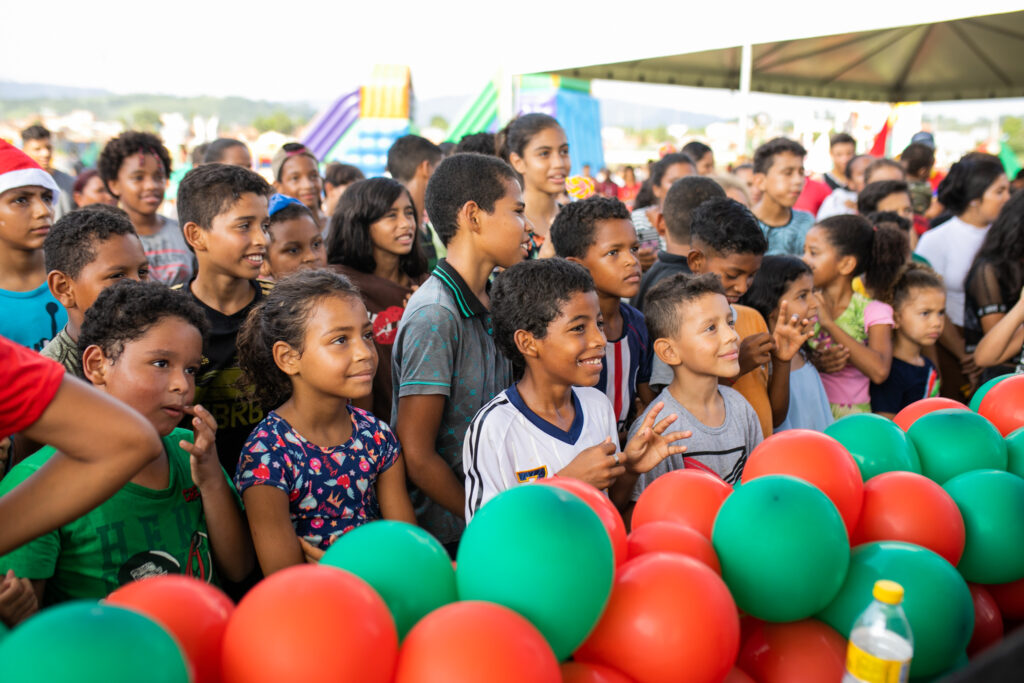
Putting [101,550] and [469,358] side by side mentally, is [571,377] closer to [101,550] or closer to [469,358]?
[469,358]

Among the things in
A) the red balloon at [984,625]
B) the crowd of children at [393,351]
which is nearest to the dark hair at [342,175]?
the crowd of children at [393,351]

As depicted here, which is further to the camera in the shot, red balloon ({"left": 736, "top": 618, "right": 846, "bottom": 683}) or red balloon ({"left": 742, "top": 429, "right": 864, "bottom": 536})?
red balloon ({"left": 742, "top": 429, "right": 864, "bottom": 536})

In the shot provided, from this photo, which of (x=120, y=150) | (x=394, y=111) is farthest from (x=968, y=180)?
(x=394, y=111)

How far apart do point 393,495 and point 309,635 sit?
44.2 inches

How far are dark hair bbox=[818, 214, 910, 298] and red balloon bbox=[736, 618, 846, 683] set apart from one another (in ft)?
8.25

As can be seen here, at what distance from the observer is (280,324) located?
2.17 meters

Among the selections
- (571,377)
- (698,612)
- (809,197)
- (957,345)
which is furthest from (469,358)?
(809,197)

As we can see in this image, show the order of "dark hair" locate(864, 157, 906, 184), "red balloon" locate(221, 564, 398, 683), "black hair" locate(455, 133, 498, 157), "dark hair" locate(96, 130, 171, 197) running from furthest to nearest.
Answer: "dark hair" locate(864, 157, 906, 184) → "black hair" locate(455, 133, 498, 157) → "dark hair" locate(96, 130, 171, 197) → "red balloon" locate(221, 564, 398, 683)

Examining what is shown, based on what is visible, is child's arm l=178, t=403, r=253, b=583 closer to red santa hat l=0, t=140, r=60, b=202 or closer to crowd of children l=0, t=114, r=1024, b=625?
crowd of children l=0, t=114, r=1024, b=625

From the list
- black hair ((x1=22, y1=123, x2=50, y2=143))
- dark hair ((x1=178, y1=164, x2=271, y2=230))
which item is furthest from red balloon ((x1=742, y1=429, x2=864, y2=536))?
black hair ((x1=22, y1=123, x2=50, y2=143))

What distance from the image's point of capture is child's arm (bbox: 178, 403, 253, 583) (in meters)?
1.82

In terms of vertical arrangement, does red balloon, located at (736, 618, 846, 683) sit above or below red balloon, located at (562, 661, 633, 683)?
below

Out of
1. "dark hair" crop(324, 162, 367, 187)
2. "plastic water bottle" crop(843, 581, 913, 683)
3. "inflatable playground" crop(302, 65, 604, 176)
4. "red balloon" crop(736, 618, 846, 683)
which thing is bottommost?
"red balloon" crop(736, 618, 846, 683)

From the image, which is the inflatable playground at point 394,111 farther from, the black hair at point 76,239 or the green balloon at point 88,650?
the green balloon at point 88,650
